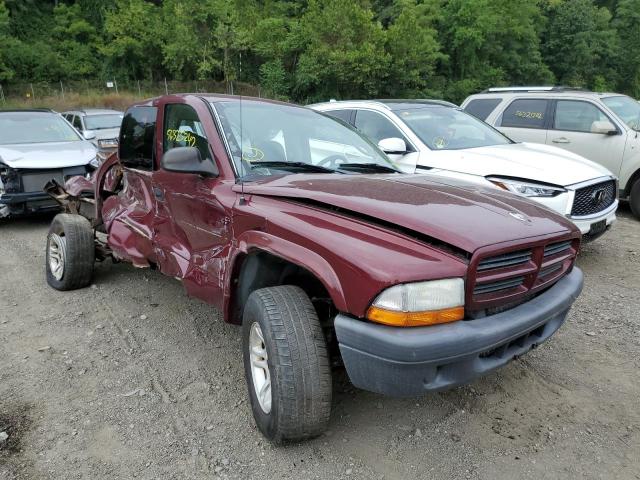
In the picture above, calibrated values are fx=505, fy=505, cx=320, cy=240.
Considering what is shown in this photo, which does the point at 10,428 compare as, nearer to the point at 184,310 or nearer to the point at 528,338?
the point at 184,310

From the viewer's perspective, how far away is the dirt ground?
2.55m

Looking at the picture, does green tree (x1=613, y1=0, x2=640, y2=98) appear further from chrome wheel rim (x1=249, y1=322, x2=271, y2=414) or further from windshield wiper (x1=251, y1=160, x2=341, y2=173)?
chrome wheel rim (x1=249, y1=322, x2=271, y2=414)

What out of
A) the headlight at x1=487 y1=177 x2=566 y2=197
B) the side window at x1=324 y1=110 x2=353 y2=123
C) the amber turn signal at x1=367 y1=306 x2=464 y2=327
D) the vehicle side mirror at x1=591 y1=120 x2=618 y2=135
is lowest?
the headlight at x1=487 y1=177 x2=566 y2=197

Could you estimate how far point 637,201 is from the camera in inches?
297

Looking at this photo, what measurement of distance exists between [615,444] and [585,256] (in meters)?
3.70

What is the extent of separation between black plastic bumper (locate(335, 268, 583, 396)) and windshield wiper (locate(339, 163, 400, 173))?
1.48 meters

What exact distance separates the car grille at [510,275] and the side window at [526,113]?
20.9 feet

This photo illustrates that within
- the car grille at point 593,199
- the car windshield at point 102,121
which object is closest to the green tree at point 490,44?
the car windshield at point 102,121

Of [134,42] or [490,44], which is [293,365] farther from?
[490,44]

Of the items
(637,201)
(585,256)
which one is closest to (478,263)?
(585,256)

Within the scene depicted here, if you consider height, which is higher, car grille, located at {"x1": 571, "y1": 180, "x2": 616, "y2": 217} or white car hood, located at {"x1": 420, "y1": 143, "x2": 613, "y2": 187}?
white car hood, located at {"x1": 420, "y1": 143, "x2": 613, "y2": 187}

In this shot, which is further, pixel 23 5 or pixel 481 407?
pixel 23 5

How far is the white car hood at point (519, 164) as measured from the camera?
5.16m

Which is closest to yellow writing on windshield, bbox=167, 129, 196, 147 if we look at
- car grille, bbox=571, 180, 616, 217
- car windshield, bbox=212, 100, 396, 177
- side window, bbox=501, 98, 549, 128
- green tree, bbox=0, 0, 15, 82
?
car windshield, bbox=212, 100, 396, 177
